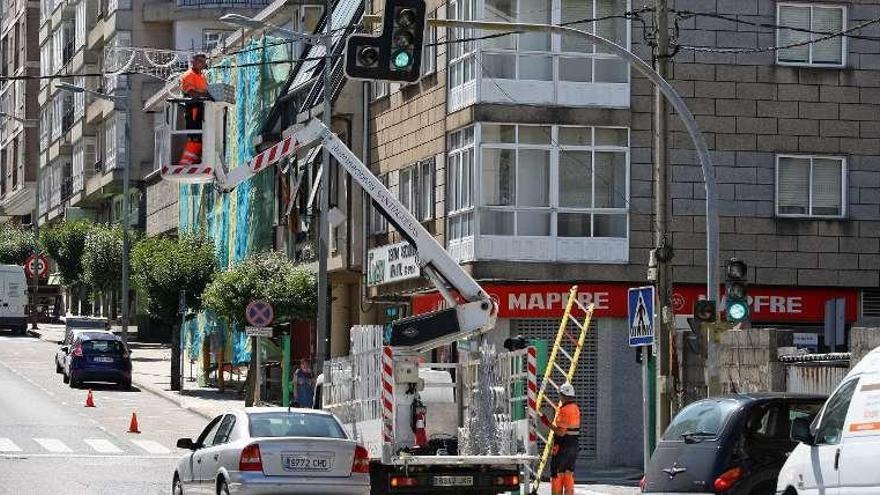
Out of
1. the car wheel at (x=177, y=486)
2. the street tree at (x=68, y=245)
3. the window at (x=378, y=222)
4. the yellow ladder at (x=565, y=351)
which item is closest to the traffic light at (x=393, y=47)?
the car wheel at (x=177, y=486)

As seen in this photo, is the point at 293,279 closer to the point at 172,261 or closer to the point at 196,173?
the point at 172,261

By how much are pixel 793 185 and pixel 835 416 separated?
2110cm

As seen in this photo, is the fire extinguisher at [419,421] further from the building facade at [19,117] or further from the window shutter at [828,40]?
the building facade at [19,117]

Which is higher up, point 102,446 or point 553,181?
point 553,181

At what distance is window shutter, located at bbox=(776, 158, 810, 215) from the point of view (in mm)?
36219

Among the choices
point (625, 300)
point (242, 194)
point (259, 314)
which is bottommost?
point (259, 314)

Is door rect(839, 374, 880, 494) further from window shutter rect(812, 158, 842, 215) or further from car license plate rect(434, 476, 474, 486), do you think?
window shutter rect(812, 158, 842, 215)

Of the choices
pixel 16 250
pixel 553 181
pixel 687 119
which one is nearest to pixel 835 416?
pixel 687 119

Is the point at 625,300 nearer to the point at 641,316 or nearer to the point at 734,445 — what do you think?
the point at 641,316

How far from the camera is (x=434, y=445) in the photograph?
23297mm

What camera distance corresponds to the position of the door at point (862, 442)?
14.6 metres

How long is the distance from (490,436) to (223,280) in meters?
26.2

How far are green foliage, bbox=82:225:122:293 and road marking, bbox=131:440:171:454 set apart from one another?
40080 millimetres

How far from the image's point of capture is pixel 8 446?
3397cm
